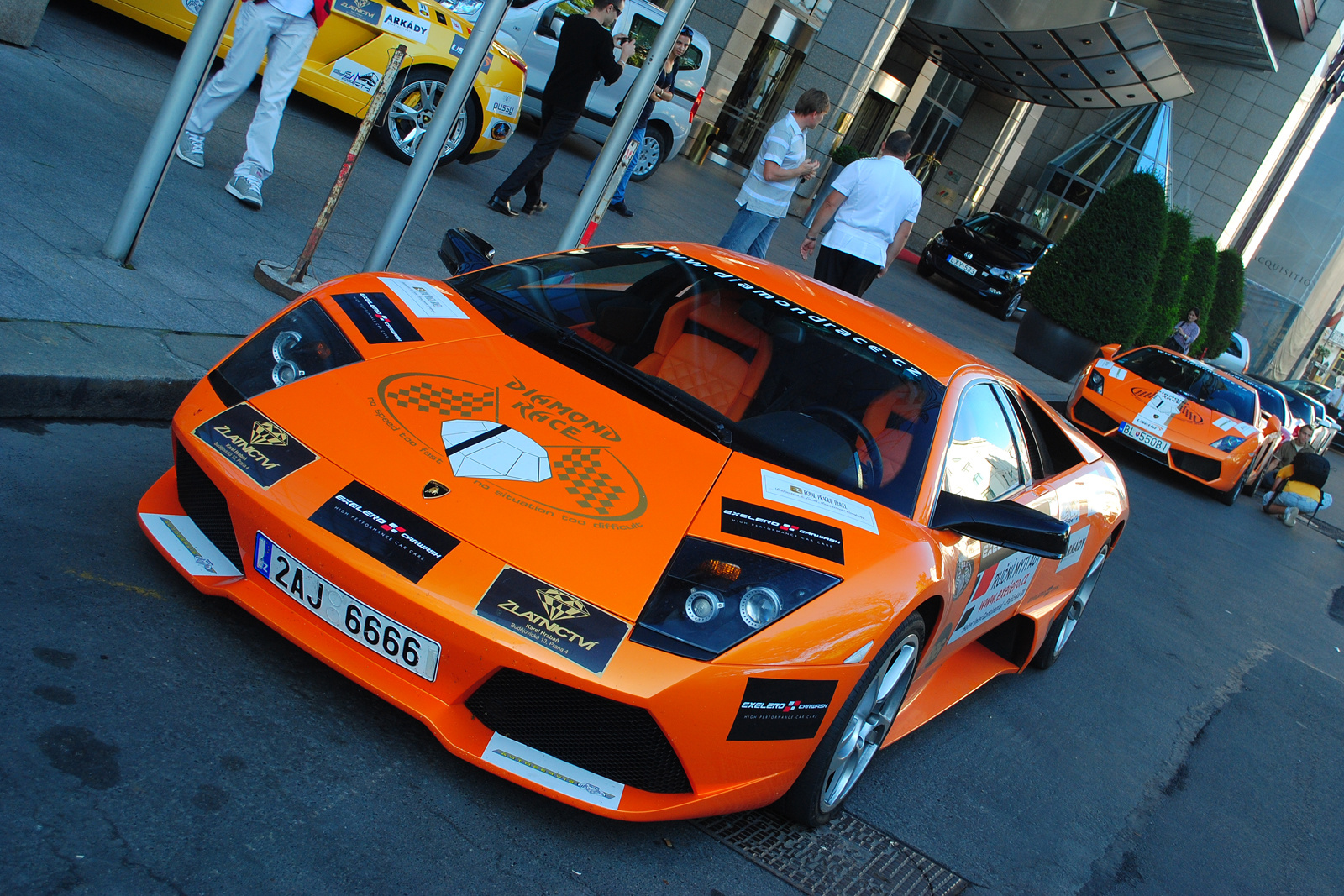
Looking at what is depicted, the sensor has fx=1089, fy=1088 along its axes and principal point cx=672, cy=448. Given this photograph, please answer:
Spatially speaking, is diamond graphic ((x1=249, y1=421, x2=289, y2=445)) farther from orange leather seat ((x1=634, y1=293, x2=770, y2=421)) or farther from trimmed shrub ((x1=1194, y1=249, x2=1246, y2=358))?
trimmed shrub ((x1=1194, y1=249, x2=1246, y2=358))

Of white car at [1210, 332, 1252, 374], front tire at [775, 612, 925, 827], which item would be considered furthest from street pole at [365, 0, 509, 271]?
white car at [1210, 332, 1252, 374]

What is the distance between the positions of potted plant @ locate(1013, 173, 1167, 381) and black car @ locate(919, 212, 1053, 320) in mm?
3929

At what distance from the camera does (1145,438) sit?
38.9 ft

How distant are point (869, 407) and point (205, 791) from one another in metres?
2.09

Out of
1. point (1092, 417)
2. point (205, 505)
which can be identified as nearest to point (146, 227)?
point (205, 505)

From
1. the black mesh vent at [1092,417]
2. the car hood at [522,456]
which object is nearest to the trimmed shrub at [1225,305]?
the black mesh vent at [1092,417]

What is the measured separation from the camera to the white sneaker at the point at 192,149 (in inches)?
254

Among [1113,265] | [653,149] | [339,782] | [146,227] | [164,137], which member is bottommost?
[339,782]

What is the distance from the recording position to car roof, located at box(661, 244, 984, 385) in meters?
3.64

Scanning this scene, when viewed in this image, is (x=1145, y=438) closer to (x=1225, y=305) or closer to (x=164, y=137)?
(x=164, y=137)

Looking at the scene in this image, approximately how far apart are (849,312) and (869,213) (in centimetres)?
391

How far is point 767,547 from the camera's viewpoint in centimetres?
263

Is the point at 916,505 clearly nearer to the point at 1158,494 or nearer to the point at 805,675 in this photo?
the point at 805,675

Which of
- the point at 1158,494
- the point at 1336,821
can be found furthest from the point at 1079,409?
the point at 1336,821
